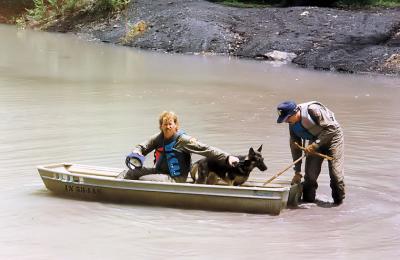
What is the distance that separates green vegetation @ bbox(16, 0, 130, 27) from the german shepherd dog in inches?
1070

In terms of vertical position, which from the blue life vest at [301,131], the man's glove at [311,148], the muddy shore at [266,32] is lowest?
the man's glove at [311,148]

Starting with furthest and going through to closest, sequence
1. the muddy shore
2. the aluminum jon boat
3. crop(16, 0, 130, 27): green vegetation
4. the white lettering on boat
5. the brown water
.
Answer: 1. crop(16, 0, 130, 27): green vegetation
2. the muddy shore
3. the white lettering on boat
4. the aluminum jon boat
5. the brown water

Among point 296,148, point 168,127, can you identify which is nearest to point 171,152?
point 168,127

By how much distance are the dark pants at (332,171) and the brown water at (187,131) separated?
0.24m

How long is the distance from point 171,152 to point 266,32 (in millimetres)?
20419

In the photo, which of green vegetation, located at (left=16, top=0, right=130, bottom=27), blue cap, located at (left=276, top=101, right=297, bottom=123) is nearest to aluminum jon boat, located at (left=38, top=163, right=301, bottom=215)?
blue cap, located at (left=276, top=101, right=297, bottom=123)

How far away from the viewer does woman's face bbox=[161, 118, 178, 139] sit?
7051 millimetres

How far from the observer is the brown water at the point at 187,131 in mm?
6371

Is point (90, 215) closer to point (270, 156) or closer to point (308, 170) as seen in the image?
point (308, 170)

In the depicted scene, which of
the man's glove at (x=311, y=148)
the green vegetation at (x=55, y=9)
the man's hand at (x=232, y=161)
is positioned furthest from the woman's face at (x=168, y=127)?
the green vegetation at (x=55, y=9)

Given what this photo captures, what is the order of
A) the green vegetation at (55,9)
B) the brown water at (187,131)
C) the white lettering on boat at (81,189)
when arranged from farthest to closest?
the green vegetation at (55,9) → the white lettering on boat at (81,189) → the brown water at (187,131)

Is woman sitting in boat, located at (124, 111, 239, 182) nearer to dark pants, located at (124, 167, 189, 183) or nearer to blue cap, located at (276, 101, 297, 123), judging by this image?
dark pants, located at (124, 167, 189, 183)

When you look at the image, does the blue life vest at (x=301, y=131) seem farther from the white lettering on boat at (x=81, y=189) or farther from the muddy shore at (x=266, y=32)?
the muddy shore at (x=266, y=32)

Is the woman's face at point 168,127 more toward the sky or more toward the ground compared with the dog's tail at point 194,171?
more toward the sky
